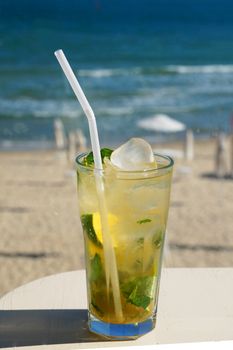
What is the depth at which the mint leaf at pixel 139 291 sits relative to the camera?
2.56ft

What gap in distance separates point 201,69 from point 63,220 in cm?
810

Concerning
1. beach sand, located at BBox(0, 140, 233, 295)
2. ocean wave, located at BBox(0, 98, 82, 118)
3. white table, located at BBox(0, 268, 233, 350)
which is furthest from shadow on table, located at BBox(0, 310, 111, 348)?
ocean wave, located at BBox(0, 98, 82, 118)

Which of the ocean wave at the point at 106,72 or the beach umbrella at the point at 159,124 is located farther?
the ocean wave at the point at 106,72

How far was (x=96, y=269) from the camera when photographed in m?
0.79

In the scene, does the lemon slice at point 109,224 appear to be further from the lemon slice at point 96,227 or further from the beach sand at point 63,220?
the beach sand at point 63,220

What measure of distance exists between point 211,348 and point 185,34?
16.5 m

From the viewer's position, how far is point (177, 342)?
778mm

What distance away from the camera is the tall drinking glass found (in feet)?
2.50

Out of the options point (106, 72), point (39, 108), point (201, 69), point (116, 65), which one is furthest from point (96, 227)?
point (116, 65)

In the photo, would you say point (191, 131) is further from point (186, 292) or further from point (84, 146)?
point (186, 292)

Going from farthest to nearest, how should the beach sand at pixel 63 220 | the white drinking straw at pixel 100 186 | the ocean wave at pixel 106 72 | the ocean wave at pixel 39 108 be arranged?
the ocean wave at pixel 106 72 → the ocean wave at pixel 39 108 → the beach sand at pixel 63 220 → the white drinking straw at pixel 100 186

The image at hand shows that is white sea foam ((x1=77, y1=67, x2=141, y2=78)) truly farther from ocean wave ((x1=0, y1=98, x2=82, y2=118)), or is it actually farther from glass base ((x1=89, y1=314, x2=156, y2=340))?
glass base ((x1=89, y1=314, x2=156, y2=340))

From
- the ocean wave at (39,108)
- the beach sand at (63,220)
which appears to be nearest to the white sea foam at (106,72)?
the ocean wave at (39,108)

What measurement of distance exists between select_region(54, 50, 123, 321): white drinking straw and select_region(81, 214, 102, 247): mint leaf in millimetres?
14
